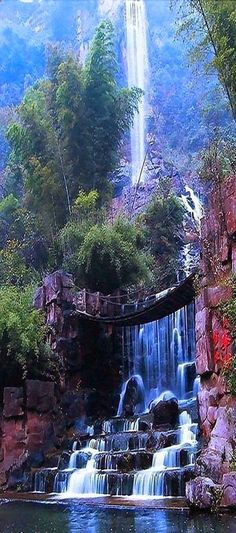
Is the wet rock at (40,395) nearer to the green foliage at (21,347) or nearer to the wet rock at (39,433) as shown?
the wet rock at (39,433)

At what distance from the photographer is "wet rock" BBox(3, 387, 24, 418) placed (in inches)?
504

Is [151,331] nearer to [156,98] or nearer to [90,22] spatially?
[156,98]

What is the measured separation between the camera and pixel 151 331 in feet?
52.8

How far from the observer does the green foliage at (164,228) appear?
Answer: 22284mm

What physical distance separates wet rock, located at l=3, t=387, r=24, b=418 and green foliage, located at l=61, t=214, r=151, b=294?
534 centimetres

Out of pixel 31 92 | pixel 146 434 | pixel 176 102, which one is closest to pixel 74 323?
pixel 146 434

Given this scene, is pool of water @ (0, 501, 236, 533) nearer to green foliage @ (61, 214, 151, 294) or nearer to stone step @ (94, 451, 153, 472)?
stone step @ (94, 451, 153, 472)

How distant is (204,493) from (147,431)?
3.86 meters

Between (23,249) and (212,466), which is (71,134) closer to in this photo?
(23,249)

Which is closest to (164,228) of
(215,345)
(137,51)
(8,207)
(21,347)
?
(8,207)

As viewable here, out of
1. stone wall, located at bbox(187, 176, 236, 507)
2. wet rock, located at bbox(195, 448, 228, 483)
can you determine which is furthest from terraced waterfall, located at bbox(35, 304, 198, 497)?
stone wall, located at bbox(187, 176, 236, 507)

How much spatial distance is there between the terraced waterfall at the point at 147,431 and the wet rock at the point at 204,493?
3.03 ft

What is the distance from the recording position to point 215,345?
992cm

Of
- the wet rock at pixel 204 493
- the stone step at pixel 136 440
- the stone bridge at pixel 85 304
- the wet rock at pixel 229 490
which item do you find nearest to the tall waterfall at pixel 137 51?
the stone bridge at pixel 85 304
